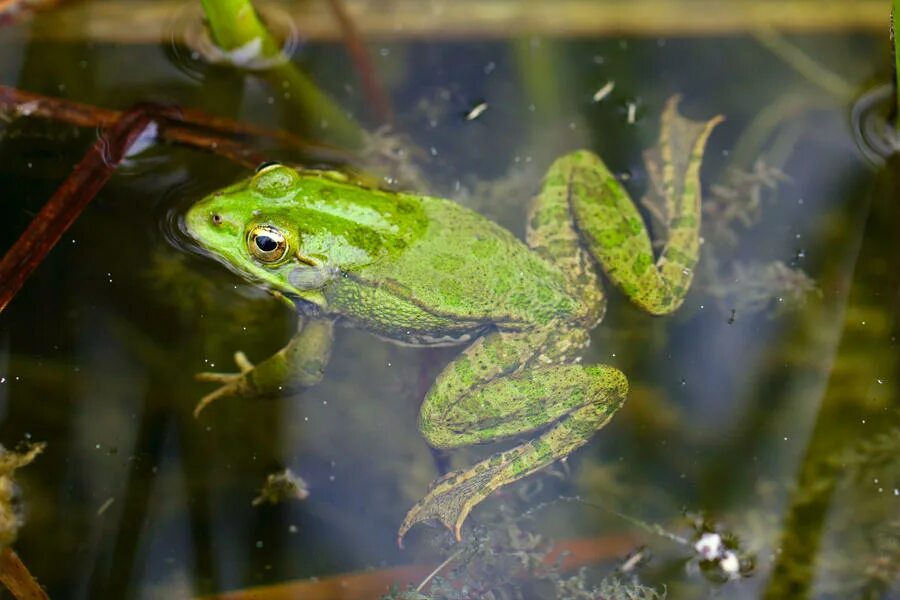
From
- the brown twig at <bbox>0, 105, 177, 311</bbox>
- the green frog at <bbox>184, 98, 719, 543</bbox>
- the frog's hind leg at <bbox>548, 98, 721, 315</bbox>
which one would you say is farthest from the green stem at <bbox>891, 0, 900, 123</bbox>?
the brown twig at <bbox>0, 105, 177, 311</bbox>

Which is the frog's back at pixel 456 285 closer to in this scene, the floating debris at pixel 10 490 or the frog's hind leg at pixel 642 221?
the frog's hind leg at pixel 642 221

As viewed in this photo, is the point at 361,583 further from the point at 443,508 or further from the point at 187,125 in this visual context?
the point at 187,125

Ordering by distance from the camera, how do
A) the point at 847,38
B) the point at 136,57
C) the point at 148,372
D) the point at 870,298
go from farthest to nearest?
the point at 847,38 → the point at 136,57 → the point at 870,298 → the point at 148,372

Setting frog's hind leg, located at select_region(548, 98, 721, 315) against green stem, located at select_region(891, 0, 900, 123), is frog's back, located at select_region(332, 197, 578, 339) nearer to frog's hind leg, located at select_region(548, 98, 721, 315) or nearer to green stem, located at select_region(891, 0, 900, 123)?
frog's hind leg, located at select_region(548, 98, 721, 315)

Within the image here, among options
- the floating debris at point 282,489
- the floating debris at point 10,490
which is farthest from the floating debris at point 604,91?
the floating debris at point 10,490

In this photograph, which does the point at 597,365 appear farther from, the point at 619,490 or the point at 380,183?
the point at 380,183

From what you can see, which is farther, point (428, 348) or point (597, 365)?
point (428, 348)

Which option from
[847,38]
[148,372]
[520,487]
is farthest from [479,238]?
[847,38]
